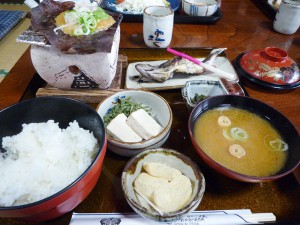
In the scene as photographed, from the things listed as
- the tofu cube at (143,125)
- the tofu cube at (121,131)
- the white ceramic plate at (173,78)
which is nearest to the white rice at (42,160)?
the tofu cube at (121,131)

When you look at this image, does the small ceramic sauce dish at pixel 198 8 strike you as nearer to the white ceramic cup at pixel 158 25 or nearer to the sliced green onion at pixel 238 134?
the white ceramic cup at pixel 158 25

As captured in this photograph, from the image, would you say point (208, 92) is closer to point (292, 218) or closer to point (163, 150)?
point (163, 150)

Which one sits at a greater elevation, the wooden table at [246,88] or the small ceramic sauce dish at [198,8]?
the small ceramic sauce dish at [198,8]

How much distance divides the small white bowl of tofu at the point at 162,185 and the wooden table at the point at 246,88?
0.33 ft

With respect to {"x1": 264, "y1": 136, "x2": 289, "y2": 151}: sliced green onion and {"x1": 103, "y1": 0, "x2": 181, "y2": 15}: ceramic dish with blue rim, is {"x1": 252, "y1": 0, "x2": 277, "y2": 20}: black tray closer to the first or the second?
{"x1": 103, "y1": 0, "x2": 181, "y2": 15}: ceramic dish with blue rim

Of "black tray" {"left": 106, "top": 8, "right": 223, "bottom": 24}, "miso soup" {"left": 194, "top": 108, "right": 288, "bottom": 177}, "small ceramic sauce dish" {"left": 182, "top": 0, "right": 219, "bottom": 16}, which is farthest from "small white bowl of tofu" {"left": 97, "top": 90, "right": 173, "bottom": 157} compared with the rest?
"small ceramic sauce dish" {"left": 182, "top": 0, "right": 219, "bottom": 16}

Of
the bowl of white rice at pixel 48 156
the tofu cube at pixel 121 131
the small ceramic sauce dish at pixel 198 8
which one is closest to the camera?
the bowl of white rice at pixel 48 156

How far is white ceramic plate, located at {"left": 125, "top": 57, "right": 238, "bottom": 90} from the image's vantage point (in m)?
1.74

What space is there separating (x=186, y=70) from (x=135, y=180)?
996 millimetres

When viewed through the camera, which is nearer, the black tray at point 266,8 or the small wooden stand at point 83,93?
the small wooden stand at point 83,93

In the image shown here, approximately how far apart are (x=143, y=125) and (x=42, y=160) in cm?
54

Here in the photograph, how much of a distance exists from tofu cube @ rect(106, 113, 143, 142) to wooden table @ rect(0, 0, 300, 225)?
0.12m

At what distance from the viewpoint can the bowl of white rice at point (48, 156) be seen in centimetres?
93

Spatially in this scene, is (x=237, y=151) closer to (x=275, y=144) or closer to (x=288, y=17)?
(x=275, y=144)
